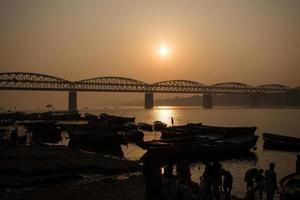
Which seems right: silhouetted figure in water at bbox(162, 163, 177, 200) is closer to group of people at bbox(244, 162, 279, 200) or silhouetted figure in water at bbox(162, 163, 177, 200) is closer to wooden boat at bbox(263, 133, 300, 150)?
group of people at bbox(244, 162, 279, 200)

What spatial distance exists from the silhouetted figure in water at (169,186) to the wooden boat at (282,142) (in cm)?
4182

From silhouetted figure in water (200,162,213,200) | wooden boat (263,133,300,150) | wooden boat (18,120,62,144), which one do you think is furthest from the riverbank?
wooden boat (263,133,300,150)

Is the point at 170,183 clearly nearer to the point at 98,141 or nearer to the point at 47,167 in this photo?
the point at 47,167

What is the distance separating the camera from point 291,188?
2212 centimetres

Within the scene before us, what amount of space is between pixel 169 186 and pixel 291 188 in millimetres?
9305

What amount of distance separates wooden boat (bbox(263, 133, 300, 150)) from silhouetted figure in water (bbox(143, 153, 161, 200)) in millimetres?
41999

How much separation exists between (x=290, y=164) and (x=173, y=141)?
1240cm

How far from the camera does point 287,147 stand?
54.8m

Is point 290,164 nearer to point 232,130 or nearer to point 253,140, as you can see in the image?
point 253,140

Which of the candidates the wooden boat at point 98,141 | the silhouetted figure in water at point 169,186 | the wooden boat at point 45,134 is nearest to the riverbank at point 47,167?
the silhouetted figure in water at point 169,186

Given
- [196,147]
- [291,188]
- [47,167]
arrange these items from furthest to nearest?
[196,147]
[47,167]
[291,188]

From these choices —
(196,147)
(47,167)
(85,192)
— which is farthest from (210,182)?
(196,147)

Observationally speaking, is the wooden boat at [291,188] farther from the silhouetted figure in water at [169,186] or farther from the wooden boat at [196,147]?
the wooden boat at [196,147]

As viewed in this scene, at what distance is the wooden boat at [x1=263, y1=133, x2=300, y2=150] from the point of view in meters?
54.2
